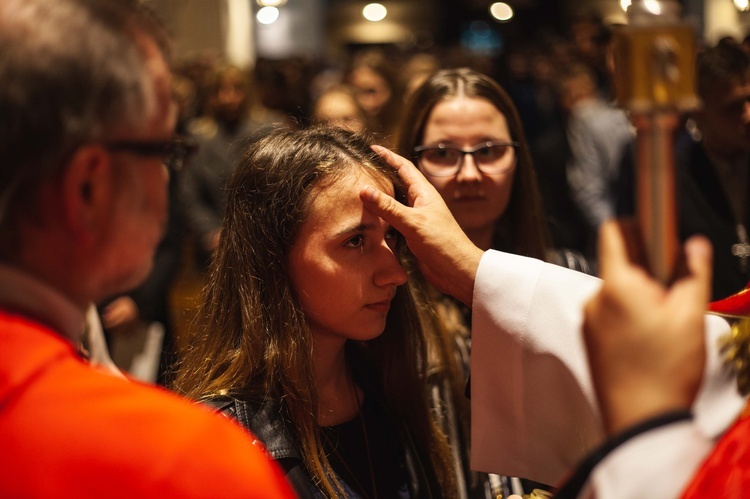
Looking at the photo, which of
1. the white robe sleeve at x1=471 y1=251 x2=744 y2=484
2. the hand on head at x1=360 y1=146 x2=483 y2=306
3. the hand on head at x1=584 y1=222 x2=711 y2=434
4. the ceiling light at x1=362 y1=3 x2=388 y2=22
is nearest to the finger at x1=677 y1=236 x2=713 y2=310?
the hand on head at x1=584 y1=222 x2=711 y2=434

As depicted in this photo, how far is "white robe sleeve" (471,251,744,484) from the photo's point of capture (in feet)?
5.97

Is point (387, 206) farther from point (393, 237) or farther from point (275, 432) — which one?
point (275, 432)

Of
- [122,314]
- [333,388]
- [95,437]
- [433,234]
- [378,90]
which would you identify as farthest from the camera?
[378,90]

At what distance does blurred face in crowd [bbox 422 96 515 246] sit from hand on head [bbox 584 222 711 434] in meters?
1.66

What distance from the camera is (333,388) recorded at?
207 centimetres

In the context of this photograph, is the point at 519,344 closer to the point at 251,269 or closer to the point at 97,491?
the point at 251,269

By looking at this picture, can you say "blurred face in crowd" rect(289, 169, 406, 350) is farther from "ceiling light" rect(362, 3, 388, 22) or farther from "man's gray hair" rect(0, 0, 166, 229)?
"ceiling light" rect(362, 3, 388, 22)

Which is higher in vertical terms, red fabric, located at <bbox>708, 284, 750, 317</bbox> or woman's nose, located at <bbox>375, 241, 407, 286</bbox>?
woman's nose, located at <bbox>375, 241, 407, 286</bbox>

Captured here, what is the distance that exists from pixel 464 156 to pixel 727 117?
1200 mm

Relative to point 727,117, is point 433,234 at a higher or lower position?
lower

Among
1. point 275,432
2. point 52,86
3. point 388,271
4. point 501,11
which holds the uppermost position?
point 501,11

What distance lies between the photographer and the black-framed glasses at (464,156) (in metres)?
2.75

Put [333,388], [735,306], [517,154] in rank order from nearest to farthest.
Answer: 1. [735,306]
2. [333,388]
3. [517,154]

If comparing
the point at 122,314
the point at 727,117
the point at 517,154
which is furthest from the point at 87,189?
the point at 122,314
